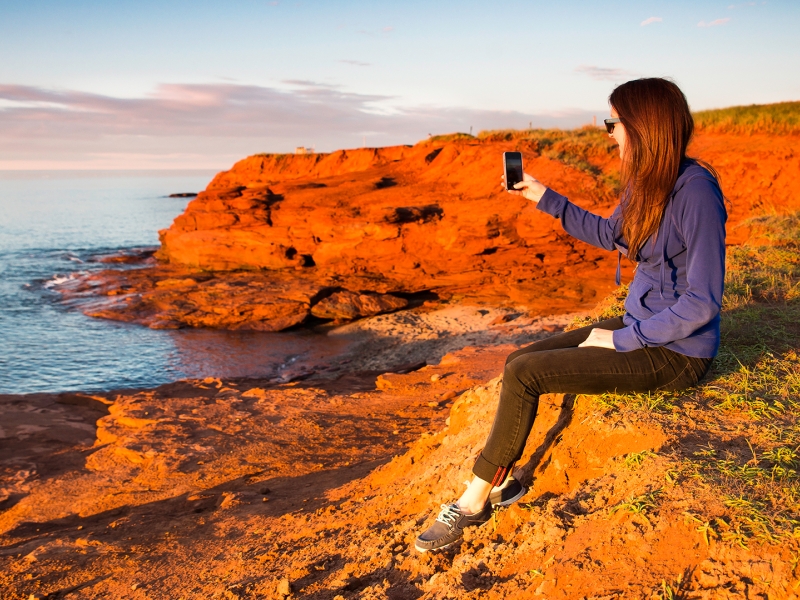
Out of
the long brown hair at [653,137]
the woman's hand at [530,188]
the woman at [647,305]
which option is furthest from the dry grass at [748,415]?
the woman's hand at [530,188]

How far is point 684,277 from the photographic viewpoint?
10.2 ft

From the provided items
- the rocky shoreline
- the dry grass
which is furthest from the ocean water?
the dry grass

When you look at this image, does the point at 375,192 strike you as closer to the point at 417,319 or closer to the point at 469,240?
the point at 469,240

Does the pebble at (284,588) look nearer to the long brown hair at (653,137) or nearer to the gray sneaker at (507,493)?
the gray sneaker at (507,493)

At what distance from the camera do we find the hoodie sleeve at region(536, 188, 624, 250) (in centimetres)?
369

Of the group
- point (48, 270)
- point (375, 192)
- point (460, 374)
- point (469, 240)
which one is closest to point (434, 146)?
point (375, 192)

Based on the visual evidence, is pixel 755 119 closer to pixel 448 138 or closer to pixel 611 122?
pixel 448 138

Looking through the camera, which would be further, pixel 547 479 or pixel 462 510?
pixel 547 479

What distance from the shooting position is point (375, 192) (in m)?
22.1

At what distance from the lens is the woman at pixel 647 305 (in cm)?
288

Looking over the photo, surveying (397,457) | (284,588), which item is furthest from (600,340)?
(397,457)

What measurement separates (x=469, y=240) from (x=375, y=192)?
17.0 ft

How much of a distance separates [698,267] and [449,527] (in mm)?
1776

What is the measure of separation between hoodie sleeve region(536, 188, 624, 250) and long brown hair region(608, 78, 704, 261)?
54 cm
